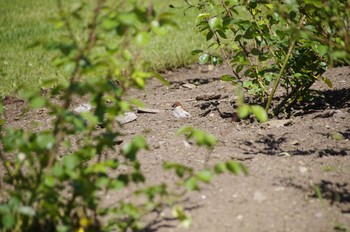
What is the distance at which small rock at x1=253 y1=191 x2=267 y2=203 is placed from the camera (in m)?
1.96

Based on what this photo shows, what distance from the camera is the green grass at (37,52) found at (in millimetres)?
4594

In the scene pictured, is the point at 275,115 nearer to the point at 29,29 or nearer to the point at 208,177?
the point at 208,177

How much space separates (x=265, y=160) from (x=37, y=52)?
428 cm

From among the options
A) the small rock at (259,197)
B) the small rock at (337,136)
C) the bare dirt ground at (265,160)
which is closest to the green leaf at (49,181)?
the bare dirt ground at (265,160)

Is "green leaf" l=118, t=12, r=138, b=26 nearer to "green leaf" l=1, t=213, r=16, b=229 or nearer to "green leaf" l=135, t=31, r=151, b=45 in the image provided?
"green leaf" l=135, t=31, r=151, b=45

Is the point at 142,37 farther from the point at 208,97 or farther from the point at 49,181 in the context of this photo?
the point at 208,97

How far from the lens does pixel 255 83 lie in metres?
3.01

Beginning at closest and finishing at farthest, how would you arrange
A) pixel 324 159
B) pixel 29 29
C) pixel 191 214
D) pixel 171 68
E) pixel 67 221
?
pixel 67 221, pixel 191 214, pixel 324 159, pixel 171 68, pixel 29 29

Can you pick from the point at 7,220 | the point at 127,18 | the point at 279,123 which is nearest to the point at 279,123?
the point at 279,123

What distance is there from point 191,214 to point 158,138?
984mm

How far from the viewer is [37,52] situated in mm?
5586

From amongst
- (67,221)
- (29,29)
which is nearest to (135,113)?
(67,221)

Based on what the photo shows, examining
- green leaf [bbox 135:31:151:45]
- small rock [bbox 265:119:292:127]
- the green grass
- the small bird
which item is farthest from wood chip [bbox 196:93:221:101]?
green leaf [bbox 135:31:151:45]

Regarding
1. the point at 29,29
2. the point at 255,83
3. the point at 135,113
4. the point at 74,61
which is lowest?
the point at 29,29
